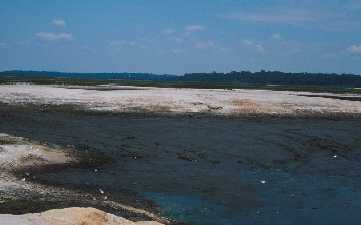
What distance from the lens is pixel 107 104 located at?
51375mm

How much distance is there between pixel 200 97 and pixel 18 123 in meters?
26.0

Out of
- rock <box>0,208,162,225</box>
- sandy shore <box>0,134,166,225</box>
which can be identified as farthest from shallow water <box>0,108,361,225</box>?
rock <box>0,208,162,225</box>

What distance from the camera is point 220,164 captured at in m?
27.8

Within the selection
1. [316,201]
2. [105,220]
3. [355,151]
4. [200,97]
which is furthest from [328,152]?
[200,97]

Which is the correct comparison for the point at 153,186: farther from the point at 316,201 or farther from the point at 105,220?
the point at 105,220

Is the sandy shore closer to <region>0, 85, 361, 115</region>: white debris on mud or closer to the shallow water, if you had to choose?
the shallow water

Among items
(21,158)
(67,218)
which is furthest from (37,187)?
(67,218)

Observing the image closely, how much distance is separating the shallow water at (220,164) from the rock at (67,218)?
388cm

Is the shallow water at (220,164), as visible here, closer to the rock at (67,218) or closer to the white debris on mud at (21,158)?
the white debris on mud at (21,158)

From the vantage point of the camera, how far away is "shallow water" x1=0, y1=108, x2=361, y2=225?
19292 millimetres

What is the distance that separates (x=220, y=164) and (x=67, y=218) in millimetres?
15237

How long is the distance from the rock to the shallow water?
12.7 ft

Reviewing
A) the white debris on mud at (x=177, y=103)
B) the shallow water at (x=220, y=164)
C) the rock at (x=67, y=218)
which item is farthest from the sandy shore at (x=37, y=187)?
the white debris on mud at (x=177, y=103)

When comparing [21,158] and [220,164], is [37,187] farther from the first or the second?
[220,164]
